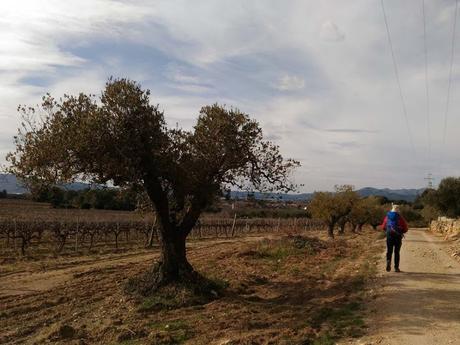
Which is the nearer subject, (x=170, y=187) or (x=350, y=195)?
(x=170, y=187)

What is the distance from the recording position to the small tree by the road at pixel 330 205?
42963 millimetres

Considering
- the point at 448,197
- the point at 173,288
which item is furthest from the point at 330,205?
the point at 173,288

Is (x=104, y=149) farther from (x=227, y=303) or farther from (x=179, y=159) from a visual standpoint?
(x=227, y=303)

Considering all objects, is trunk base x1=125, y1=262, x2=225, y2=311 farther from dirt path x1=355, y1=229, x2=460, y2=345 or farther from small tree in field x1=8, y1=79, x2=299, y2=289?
dirt path x1=355, y1=229, x2=460, y2=345

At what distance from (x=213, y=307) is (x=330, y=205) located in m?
32.6

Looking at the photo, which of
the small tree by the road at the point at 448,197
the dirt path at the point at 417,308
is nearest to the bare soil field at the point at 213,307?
the dirt path at the point at 417,308

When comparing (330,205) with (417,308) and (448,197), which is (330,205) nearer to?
(448,197)

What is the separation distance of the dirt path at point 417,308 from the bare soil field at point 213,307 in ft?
1.39

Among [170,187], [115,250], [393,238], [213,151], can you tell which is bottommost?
[115,250]

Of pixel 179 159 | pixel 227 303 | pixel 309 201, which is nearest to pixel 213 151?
pixel 179 159

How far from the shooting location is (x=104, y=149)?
460 inches

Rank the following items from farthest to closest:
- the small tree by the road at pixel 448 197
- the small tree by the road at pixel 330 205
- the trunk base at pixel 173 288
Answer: the small tree by the road at pixel 448 197
the small tree by the road at pixel 330 205
the trunk base at pixel 173 288

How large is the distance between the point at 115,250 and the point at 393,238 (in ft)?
74.8

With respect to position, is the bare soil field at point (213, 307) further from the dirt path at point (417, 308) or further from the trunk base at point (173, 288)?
the dirt path at point (417, 308)
